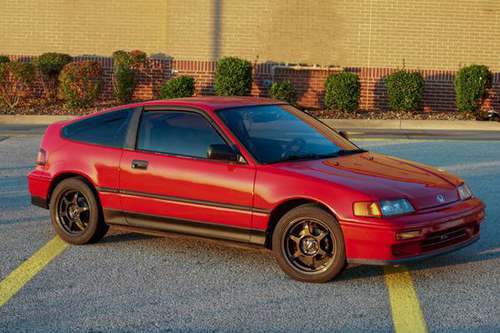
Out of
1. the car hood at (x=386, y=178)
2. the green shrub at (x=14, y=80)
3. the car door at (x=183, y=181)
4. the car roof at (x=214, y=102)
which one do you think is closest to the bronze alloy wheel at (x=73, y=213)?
the car door at (x=183, y=181)

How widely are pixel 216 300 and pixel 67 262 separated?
5.63ft

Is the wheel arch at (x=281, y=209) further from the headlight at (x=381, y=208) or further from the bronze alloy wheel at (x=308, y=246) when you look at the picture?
the headlight at (x=381, y=208)

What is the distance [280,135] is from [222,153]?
75 cm

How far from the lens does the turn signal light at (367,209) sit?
6590 millimetres

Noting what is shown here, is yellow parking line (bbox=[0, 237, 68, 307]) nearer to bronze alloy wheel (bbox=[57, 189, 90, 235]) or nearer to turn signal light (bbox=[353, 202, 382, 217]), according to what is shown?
bronze alloy wheel (bbox=[57, 189, 90, 235])

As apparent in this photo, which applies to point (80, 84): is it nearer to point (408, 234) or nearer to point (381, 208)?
point (381, 208)

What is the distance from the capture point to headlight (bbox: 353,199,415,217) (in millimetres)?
6594

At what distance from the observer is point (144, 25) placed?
77.7 ft

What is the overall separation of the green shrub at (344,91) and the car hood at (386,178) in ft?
44.1

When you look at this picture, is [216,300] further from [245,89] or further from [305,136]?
[245,89]

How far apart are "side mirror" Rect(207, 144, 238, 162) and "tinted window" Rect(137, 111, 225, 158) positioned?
0.53 feet

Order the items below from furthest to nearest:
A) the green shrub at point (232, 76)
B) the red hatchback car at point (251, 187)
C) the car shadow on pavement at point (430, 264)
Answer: the green shrub at point (232, 76) < the car shadow on pavement at point (430, 264) < the red hatchback car at point (251, 187)

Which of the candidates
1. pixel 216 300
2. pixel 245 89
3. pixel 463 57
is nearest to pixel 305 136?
pixel 216 300

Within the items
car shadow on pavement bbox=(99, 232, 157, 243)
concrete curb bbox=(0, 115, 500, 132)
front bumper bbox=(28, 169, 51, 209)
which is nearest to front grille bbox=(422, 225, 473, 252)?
car shadow on pavement bbox=(99, 232, 157, 243)
